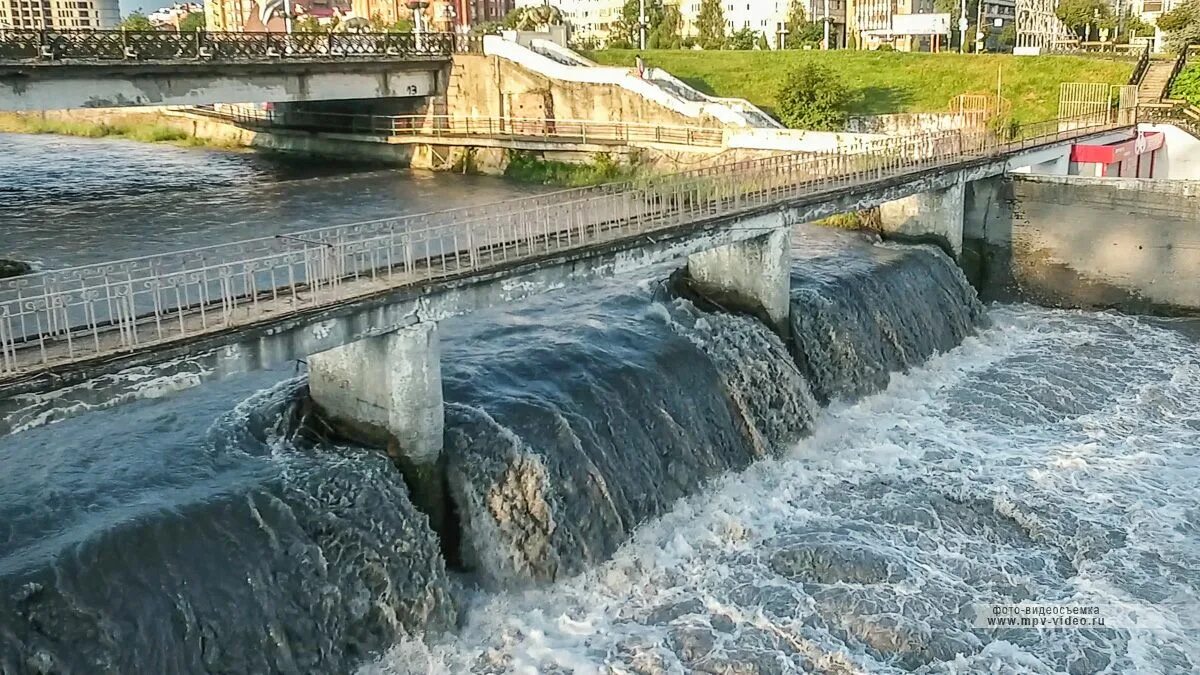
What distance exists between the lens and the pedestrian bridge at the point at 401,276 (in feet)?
44.5

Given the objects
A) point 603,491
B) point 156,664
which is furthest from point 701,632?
point 156,664

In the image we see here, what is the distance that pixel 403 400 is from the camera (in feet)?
55.7

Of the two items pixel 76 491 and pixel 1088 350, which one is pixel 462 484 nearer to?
pixel 76 491

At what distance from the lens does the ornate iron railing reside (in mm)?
38500

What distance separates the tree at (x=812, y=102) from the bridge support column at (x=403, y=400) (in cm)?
3819

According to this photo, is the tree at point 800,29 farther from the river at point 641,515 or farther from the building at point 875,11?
the river at point 641,515

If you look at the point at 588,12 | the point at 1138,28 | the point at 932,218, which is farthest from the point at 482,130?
the point at 588,12

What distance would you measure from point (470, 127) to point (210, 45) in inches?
572

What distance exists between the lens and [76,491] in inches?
619

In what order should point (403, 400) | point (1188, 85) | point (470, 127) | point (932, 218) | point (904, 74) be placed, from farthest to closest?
1. point (904, 74)
2. point (470, 127)
3. point (1188, 85)
4. point (932, 218)
5. point (403, 400)

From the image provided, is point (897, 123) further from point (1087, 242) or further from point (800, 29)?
point (800, 29)

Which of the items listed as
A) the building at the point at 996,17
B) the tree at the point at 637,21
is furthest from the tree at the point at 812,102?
the building at the point at 996,17

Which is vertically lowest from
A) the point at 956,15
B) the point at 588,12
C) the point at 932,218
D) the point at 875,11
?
the point at 932,218

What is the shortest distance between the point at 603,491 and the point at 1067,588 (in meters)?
7.85
